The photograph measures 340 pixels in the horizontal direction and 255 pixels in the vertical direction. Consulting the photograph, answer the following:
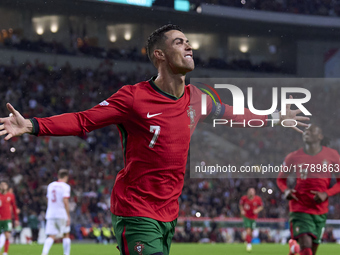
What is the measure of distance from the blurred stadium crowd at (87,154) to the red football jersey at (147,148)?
1677cm

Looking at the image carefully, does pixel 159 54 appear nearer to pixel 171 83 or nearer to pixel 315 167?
pixel 171 83

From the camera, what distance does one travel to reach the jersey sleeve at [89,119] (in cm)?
405

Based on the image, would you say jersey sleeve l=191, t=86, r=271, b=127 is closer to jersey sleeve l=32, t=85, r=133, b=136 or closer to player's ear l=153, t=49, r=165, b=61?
player's ear l=153, t=49, r=165, b=61

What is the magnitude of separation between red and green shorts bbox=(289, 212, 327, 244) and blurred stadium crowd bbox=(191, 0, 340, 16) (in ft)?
87.9

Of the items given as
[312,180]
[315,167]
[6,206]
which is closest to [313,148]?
[315,167]

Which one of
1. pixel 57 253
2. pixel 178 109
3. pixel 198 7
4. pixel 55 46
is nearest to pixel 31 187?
pixel 57 253

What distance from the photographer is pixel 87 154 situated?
26.9 metres

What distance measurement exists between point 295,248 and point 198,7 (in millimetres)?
24675

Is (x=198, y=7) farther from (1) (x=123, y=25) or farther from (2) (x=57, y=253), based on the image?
(2) (x=57, y=253)

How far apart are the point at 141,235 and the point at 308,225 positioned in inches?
184

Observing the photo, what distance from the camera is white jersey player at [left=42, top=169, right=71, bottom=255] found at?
12430mm

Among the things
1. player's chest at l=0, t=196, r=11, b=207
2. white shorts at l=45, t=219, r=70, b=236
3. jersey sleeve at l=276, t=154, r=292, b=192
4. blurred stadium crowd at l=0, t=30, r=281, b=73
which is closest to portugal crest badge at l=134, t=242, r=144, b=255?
jersey sleeve at l=276, t=154, r=292, b=192

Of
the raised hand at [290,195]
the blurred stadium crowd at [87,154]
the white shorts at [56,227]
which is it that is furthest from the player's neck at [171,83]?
the blurred stadium crowd at [87,154]

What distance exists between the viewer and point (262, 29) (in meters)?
36.6
